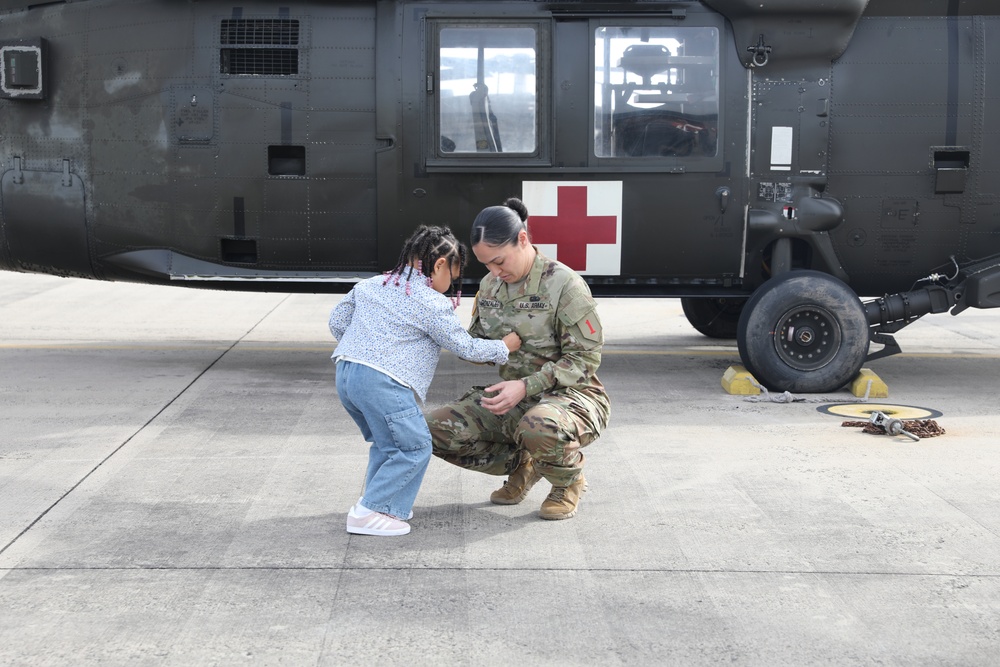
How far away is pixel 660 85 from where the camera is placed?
28.9ft

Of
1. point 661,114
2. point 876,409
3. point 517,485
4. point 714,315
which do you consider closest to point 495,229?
point 517,485

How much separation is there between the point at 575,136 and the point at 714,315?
3.25 meters

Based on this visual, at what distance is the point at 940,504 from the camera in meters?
5.91

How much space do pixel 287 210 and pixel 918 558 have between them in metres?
5.44

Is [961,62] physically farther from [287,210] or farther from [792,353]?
[287,210]

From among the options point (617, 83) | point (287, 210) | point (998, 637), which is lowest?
point (998, 637)

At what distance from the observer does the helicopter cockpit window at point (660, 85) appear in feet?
28.9

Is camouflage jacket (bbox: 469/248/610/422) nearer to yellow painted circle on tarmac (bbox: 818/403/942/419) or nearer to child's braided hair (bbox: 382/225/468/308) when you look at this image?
child's braided hair (bbox: 382/225/468/308)

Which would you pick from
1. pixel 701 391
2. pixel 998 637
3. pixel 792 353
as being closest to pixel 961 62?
pixel 792 353

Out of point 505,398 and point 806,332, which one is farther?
point 806,332

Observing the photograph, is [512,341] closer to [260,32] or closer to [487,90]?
[487,90]

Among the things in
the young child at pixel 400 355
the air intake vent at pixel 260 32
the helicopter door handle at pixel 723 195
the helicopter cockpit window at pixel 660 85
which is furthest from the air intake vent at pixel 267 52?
the young child at pixel 400 355

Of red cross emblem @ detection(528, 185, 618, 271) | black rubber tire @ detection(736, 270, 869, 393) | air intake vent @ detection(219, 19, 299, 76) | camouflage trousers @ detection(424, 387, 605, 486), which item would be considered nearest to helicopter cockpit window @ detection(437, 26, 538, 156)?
red cross emblem @ detection(528, 185, 618, 271)

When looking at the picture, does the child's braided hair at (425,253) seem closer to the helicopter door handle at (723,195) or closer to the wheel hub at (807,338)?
the helicopter door handle at (723,195)
